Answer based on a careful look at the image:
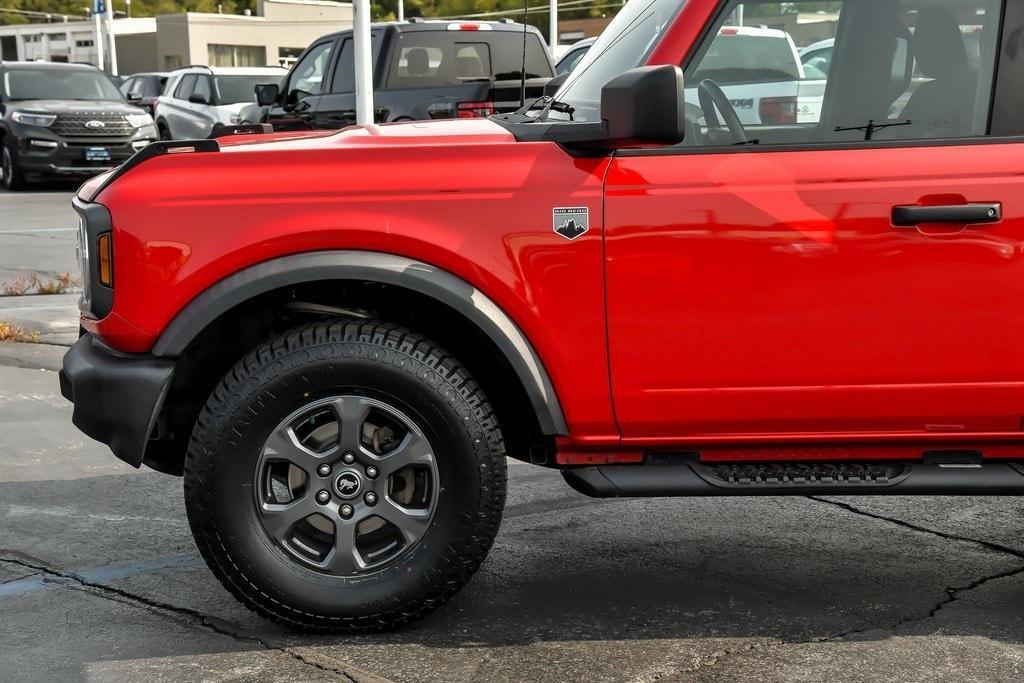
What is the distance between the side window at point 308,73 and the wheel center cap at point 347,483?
452 inches

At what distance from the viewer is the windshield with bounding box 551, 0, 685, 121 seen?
4.02 m

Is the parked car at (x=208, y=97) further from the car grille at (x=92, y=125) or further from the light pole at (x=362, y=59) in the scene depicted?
the light pole at (x=362, y=59)

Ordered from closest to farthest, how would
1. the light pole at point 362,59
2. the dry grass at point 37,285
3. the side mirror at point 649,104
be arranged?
the side mirror at point 649,104 < the dry grass at point 37,285 < the light pole at point 362,59

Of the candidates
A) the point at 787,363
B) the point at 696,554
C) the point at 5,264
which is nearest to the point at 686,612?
the point at 696,554

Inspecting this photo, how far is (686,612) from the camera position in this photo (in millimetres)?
4121

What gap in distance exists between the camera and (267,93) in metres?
14.7

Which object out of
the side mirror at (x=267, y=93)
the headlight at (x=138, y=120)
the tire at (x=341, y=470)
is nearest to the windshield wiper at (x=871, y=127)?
the tire at (x=341, y=470)

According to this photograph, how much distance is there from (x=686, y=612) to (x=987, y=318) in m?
1.21

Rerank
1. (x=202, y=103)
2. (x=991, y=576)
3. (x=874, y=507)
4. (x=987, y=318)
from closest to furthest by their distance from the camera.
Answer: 1. (x=987, y=318)
2. (x=991, y=576)
3. (x=874, y=507)
4. (x=202, y=103)

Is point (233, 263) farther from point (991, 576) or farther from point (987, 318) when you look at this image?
point (991, 576)

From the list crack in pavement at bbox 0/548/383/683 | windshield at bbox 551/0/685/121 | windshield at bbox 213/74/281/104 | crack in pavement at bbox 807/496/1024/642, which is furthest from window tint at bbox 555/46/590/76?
crack in pavement at bbox 0/548/383/683

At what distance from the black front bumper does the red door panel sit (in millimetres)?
1240

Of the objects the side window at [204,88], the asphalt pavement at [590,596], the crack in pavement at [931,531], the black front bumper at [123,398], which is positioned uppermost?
the side window at [204,88]

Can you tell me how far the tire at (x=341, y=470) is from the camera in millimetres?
3795
